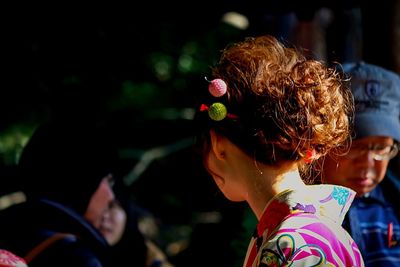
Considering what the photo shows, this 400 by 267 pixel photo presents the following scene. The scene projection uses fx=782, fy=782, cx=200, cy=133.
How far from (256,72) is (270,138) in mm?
164

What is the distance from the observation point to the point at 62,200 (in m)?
3.24

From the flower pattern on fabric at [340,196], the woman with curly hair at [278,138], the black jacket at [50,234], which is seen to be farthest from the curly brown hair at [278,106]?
the black jacket at [50,234]

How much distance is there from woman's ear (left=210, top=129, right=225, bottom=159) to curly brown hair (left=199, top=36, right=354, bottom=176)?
0.07 ft

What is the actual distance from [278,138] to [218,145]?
0.17m

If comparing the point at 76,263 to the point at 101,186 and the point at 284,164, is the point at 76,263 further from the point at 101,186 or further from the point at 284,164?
the point at 284,164

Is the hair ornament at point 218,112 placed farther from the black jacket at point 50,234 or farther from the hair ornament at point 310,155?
the black jacket at point 50,234

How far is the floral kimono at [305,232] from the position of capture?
1772mm

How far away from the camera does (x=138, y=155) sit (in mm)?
6082

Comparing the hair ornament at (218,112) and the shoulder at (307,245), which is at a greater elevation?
the hair ornament at (218,112)

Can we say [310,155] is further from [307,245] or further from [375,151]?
[375,151]

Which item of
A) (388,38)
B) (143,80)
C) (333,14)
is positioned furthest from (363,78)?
(143,80)

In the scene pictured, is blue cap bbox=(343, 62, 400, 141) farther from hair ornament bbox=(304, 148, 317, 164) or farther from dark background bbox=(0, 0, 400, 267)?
hair ornament bbox=(304, 148, 317, 164)

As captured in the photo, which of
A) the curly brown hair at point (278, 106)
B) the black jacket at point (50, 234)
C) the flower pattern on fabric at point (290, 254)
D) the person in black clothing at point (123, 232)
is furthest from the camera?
the person in black clothing at point (123, 232)

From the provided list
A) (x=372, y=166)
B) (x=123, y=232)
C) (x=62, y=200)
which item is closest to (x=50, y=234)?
(x=62, y=200)
